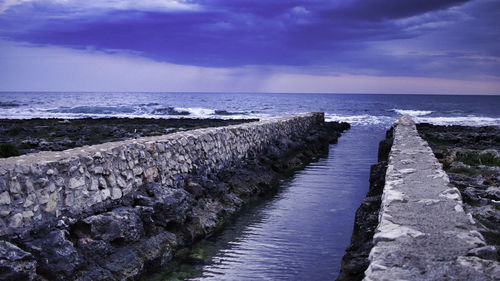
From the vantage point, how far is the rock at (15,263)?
168 inches

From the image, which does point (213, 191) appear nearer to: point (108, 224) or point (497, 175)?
point (108, 224)

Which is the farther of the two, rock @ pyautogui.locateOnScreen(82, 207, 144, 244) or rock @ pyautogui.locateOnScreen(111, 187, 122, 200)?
rock @ pyautogui.locateOnScreen(111, 187, 122, 200)

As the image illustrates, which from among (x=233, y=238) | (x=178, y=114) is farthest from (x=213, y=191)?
(x=178, y=114)

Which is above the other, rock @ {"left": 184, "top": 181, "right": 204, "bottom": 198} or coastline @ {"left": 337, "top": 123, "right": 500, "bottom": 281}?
coastline @ {"left": 337, "top": 123, "right": 500, "bottom": 281}

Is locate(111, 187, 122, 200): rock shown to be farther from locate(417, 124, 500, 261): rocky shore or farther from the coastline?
locate(417, 124, 500, 261): rocky shore

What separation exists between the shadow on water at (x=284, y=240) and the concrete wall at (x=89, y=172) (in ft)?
4.77

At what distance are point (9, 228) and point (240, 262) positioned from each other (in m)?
3.19

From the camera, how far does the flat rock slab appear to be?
10.4 ft

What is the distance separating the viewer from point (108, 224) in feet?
19.0

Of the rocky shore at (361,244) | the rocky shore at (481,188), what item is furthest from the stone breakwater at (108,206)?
the rocky shore at (481,188)

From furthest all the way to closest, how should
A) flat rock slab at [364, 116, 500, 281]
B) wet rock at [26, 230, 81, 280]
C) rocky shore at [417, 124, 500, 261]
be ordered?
rocky shore at [417, 124, 500, 261], wet rock at [26, 230, 81, 280], flat rock slab at [364, 116, 500, 281]

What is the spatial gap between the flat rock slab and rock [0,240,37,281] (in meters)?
3.49

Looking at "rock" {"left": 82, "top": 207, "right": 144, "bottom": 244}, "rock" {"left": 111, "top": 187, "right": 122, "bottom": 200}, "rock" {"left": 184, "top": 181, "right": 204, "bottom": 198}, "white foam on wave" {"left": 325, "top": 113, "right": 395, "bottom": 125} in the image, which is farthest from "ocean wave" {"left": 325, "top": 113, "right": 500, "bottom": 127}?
"rock" {"left": 82, "top": 207, "right": 144, "bottom": 244}

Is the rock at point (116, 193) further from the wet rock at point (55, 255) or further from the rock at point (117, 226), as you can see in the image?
the wet rock at point (55, 255)
